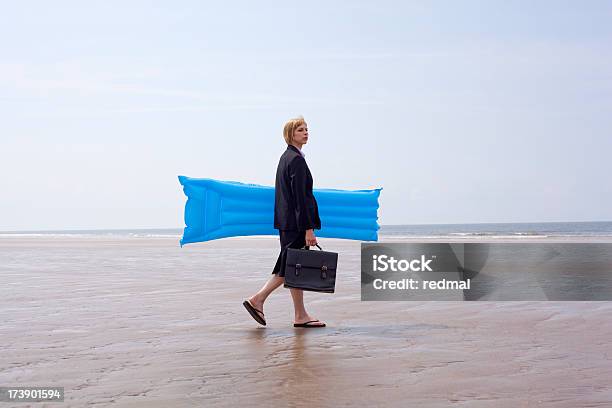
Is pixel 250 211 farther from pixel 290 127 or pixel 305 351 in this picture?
pixel 305 351

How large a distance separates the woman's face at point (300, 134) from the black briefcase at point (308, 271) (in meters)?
1.00

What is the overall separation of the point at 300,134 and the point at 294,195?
0.58 meters

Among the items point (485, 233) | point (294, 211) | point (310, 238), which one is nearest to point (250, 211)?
point (294, 211)

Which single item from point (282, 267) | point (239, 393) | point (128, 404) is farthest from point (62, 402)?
point (282, 267)

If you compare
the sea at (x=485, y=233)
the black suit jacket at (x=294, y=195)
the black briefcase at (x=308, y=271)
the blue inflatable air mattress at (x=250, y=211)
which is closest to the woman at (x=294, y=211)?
the black suit jacket at (x=294, y=195)

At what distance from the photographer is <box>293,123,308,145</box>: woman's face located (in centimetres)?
649

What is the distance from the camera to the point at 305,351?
4.98 m

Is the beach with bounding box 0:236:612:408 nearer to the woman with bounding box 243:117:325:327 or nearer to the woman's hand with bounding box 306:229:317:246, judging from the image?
the woman with bounding box 243:117:325:327

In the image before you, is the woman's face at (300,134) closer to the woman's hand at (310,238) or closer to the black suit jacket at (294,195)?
the black suit jacket at (294,195)

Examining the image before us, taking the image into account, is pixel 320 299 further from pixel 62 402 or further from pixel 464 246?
pixel 464 246

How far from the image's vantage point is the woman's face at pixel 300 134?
649 centimetres

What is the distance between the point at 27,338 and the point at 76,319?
41.1 inches

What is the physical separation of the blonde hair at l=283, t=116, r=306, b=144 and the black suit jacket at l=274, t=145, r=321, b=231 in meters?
0.09

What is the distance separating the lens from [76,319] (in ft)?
21.6
